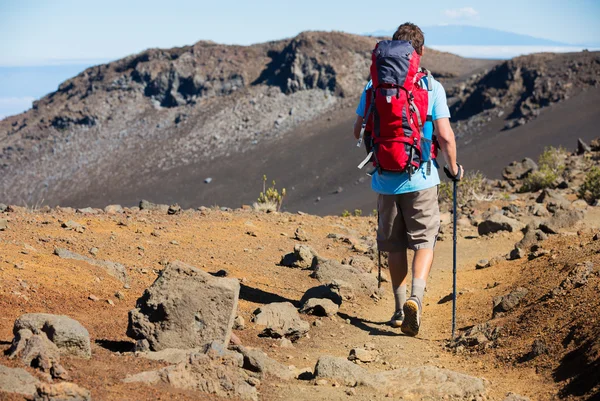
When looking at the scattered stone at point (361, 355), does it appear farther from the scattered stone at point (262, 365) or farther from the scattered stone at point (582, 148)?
the scattered stone at point (582, 148)

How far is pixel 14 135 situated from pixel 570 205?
41.5 m

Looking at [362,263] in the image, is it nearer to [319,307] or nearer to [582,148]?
[319,307]

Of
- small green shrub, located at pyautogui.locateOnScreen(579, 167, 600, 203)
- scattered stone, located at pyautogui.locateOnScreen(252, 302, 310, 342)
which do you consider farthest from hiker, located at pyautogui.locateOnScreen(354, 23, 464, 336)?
small green shrub, located at pyautogui.locateOnScreen(579, 167, 600, 203)

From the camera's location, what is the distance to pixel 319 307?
6430 millimetres

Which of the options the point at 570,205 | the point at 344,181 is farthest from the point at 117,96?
the point at 570,205

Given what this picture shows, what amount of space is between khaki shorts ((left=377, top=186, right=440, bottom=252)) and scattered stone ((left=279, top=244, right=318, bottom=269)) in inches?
90.1

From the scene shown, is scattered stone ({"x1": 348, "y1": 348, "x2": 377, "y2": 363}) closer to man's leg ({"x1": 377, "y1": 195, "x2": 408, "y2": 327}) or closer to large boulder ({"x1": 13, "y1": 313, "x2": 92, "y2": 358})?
man's leg ({"x1": 377, "y1": 195, "x2": 408, "y2": 327})

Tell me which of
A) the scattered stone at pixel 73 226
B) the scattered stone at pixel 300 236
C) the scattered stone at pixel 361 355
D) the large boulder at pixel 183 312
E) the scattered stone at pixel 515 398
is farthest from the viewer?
the scattered stone at pixel 300 236

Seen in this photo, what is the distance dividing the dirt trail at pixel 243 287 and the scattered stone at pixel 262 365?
0.08 meters

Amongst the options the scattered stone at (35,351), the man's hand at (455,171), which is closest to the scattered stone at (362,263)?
the man's hand at (455,171)

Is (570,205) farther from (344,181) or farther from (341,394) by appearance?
(344,181)

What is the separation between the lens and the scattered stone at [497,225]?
1051 cm

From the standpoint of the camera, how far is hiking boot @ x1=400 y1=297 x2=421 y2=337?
5648mm

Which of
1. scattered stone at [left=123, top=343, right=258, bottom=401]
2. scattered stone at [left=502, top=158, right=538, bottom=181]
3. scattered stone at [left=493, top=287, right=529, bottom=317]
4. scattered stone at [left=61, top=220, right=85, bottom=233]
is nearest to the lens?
scattered stone at [left=123, top=343, right=258, bottom=401]
